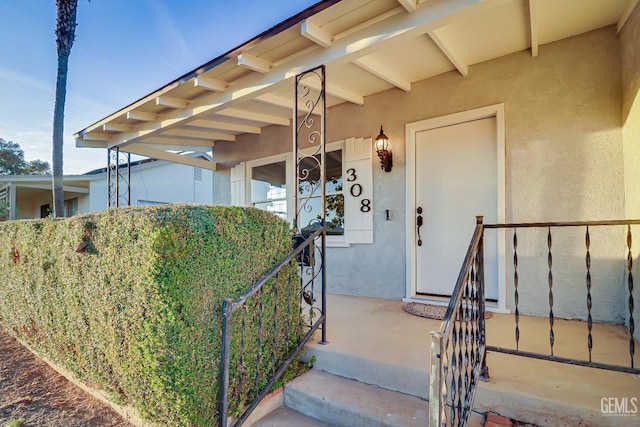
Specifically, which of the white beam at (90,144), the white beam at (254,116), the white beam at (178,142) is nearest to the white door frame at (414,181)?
the white beam at (254,116)

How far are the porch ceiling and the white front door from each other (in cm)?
72

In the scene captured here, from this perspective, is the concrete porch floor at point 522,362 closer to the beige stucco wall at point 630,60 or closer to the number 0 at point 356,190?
the number 0 at point 356,190

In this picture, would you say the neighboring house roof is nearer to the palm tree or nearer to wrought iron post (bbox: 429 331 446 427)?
the palm tree

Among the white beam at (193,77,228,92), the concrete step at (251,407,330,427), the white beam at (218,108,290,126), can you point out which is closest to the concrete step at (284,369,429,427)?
the concrete step at (251,407,330,427)

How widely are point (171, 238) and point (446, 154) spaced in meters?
3.14

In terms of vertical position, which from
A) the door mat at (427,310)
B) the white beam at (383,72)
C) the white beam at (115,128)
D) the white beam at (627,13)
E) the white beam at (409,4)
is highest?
the white beam at (627,13)

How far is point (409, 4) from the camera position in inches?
85.6

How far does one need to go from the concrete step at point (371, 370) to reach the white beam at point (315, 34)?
2368 millimetres

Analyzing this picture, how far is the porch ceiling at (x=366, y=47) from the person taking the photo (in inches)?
91.4

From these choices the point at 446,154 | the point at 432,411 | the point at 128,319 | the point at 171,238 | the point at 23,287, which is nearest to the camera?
the point at 432,411

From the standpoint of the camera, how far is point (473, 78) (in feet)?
11.4

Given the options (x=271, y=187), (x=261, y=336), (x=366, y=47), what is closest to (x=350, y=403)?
(x=261, y=336)

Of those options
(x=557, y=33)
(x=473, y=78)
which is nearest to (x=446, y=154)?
(x=473, y=78)

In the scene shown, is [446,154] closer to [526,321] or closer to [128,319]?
[526,321]
